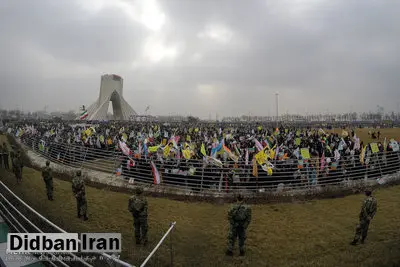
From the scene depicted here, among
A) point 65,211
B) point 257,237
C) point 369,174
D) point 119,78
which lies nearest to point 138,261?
point 257,237

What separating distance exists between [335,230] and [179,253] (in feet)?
17.1

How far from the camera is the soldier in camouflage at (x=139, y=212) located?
6887 mm

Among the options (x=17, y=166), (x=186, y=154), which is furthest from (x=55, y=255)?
(x=17, y=166)

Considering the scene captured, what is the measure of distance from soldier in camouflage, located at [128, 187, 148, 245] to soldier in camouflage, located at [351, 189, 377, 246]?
593cm

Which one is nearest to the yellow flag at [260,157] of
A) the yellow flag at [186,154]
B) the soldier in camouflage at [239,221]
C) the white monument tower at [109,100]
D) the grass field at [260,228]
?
the grass field at [260,228]

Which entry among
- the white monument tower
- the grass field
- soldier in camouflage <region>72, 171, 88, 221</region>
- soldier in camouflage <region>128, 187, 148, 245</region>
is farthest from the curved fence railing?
the white monument tower

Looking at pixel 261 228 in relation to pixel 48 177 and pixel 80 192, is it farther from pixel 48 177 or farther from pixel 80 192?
pixel 48 177

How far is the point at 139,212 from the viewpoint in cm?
693

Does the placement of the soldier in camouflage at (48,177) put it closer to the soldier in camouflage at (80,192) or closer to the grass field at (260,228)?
the grass field at (260,228)

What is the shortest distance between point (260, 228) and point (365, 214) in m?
3.12

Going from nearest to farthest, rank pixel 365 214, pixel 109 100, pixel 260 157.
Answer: pixel 365 214, pixel 260 157, pixel 109 100

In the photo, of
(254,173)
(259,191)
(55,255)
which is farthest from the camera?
(259,191)

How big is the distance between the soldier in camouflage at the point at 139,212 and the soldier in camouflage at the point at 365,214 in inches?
233

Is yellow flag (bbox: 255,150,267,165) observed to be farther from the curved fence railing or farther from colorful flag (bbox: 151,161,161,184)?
colorful flag (bbox: 151,161,161,184)
